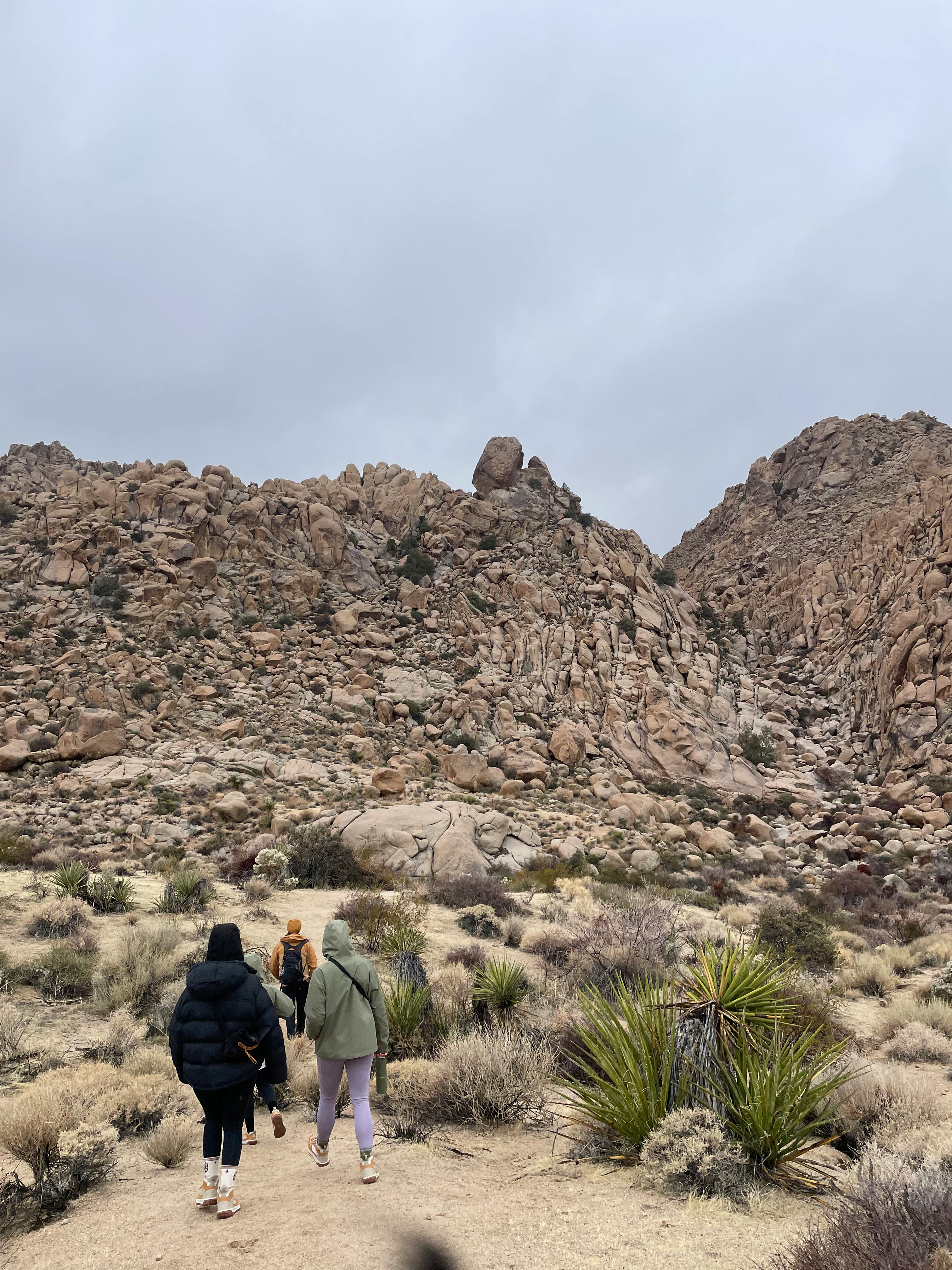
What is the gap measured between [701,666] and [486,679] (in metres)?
12.5

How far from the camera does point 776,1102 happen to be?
449 centimetres

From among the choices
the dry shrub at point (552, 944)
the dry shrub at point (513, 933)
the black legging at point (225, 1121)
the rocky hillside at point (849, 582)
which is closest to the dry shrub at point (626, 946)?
the dry shrub at point (552, 944)

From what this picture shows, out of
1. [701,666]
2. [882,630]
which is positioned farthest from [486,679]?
[882,630]

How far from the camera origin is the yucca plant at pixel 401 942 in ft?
35.3

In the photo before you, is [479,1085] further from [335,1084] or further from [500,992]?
[500,992]

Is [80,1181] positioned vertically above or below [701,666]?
below

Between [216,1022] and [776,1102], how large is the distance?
3.73m

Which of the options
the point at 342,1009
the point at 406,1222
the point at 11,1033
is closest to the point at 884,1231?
the point at 406,1222

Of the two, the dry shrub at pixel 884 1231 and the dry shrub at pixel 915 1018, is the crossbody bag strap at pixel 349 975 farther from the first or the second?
the dry shrub at pixel 915 1018

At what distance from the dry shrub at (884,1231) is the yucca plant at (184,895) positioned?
473 inches

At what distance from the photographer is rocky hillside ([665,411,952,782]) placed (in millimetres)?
30750

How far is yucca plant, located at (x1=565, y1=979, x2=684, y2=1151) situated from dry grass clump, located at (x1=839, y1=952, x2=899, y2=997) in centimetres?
773

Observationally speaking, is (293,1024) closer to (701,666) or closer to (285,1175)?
(285,1175)

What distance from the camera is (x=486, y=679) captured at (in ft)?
→ 112
